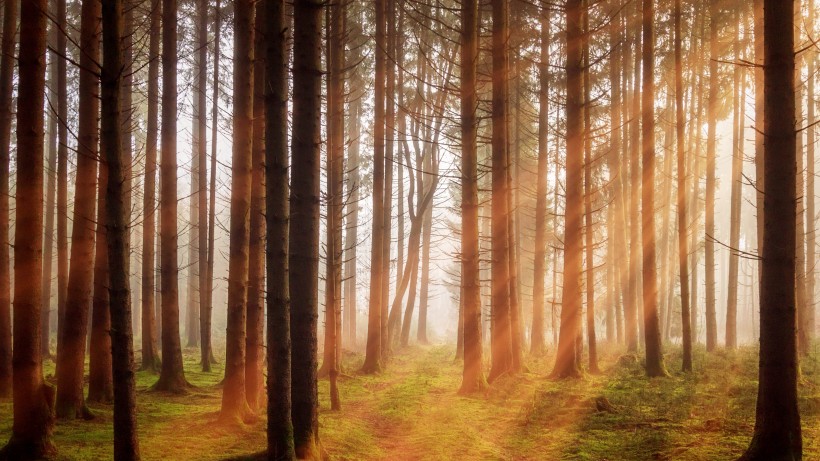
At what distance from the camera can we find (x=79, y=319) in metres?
9.42

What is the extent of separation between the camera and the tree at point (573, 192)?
1430 cm

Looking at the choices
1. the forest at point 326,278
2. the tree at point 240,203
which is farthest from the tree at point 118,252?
the tree at point 240,203

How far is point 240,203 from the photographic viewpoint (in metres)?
9.95

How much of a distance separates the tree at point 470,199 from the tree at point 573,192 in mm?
2654

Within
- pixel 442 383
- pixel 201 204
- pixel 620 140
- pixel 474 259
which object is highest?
pixel 620 140

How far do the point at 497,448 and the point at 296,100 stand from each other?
588 cm

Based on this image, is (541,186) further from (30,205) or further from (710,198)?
(30,205)

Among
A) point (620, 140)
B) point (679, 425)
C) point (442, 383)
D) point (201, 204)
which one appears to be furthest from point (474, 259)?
point (620, 140)

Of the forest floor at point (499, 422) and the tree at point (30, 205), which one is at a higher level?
the tree at point (30, 205)

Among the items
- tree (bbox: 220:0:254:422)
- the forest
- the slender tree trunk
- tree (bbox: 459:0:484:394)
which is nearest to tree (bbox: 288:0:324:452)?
the forest

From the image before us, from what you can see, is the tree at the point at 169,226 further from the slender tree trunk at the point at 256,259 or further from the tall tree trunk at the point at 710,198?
the tall tree trunk at the point at 710,198

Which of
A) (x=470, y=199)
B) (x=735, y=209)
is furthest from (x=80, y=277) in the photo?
(x=735, y=209)

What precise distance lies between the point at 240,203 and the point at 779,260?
7.91m

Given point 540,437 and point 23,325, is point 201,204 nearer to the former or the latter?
point 23,325
